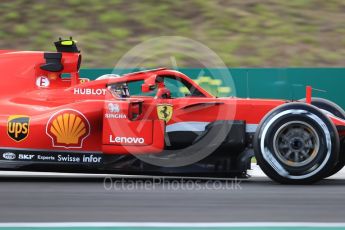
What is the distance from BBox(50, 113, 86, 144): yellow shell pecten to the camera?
857cm

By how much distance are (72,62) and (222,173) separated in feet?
7.38

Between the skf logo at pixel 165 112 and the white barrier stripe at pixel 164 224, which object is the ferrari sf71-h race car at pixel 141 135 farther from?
the white barrier stripe at pixel 164 224

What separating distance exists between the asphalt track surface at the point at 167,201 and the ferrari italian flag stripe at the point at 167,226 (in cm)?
25

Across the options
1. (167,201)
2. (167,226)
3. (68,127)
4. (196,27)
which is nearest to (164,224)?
(167,226)

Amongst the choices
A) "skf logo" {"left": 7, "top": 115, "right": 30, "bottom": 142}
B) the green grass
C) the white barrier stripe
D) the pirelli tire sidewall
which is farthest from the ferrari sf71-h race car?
the green grass

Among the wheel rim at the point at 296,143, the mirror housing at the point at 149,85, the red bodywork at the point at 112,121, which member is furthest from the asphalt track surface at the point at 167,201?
the mirror housing at the point at 149,85

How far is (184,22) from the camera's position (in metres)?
21.4

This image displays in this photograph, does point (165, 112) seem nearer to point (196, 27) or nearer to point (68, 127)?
point (68, 127)

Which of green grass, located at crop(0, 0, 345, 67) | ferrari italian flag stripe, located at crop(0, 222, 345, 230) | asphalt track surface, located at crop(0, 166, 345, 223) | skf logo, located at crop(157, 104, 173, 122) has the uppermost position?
green grass, located at crop(0, 0, 345, 67)

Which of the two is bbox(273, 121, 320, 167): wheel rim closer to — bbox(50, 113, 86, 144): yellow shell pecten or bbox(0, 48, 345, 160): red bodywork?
bbox(0, 48, 345, 160): red bodywork

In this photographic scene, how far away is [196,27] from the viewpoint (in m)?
21.2

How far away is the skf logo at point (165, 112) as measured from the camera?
8.59 metres

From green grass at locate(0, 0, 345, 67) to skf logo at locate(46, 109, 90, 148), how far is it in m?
10.9

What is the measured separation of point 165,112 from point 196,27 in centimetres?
1281
